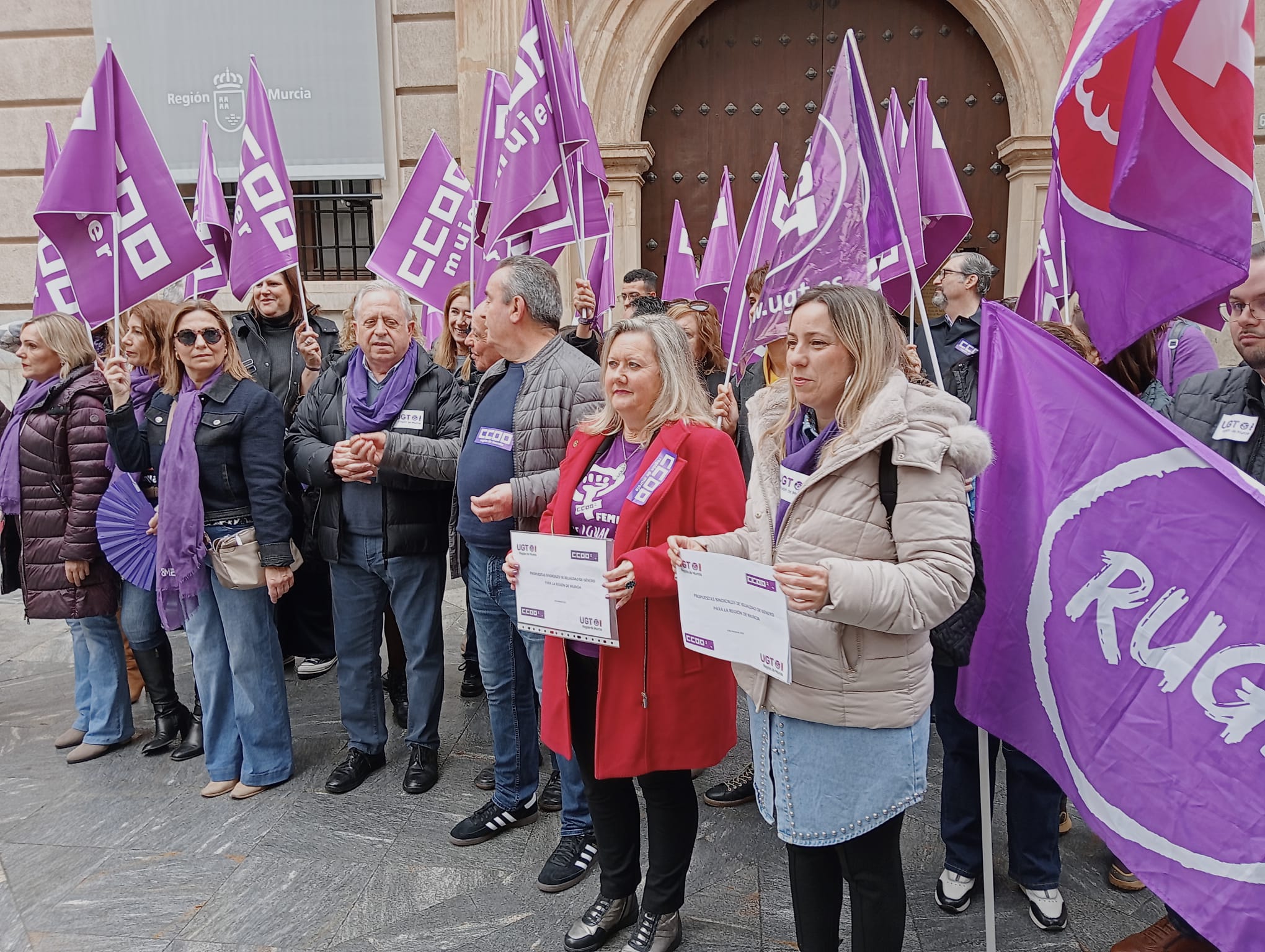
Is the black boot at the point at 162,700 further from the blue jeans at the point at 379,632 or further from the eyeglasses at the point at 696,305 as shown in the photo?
the eyeglasses at the point at 696,305

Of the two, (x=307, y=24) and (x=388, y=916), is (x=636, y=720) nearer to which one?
(x=388, y=916)

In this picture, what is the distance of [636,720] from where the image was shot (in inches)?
99.2

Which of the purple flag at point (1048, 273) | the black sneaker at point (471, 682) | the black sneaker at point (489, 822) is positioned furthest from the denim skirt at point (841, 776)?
the black sneaker at point (471, 682)

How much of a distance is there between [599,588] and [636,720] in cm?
43

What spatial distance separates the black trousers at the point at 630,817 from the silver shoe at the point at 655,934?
0.03 metres

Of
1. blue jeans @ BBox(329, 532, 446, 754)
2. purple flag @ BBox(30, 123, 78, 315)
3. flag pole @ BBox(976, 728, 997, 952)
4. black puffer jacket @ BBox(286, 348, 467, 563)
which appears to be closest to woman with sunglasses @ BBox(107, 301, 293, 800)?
black puffer jacket @ BBox(286, 348, 467, 563)

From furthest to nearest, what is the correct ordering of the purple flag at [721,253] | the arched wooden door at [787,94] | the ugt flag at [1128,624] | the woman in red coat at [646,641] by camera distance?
1. the arched wooden door at [787,94]
2. the purple flag at [721,253]
3. the woman in red coat at [646,641]
4. the ugt flag at [1128,624]

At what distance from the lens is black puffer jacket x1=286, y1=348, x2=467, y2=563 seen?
372 centimetres

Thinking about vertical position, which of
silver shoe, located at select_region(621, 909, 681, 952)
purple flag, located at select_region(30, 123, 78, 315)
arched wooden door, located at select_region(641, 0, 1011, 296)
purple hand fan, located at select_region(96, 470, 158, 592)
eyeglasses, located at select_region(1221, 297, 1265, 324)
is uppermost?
arched wooden door, located at select_region(641, 0, 1011, 296)

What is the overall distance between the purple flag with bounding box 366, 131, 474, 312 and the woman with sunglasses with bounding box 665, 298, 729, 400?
1341mm

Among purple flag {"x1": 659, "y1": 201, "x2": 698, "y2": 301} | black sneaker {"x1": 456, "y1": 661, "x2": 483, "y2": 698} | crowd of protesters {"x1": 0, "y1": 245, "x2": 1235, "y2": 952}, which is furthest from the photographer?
purple flag {"x1": 659, "y1": 201, "x2": 698, "y2": 301}

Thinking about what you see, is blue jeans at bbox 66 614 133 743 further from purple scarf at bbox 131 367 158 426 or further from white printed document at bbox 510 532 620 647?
white printed document at bbox 510 532 620 647

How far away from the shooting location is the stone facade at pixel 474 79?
24.6 feet

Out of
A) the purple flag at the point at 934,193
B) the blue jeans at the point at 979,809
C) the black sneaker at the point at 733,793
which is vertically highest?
the purple flag at the point at 934,193
